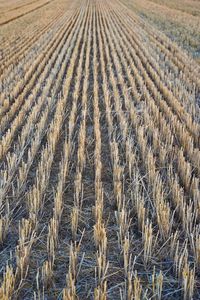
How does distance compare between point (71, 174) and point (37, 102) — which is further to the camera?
point (37, 102)

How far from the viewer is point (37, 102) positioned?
858cm

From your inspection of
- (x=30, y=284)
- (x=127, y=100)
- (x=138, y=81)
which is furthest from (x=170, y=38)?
(x=30, y=284)

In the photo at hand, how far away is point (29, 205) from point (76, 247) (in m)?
0.90

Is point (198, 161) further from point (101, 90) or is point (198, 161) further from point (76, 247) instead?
point (101, 90)

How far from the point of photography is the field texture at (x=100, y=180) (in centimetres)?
351

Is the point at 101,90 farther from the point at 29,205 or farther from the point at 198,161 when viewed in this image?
the point at 29,205

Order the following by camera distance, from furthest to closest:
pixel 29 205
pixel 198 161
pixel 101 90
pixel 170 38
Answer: pixel 170 38, pixel 101 90, pixel 198 161, pixel 29 205

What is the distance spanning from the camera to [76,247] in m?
4.00

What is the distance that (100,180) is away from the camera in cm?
525

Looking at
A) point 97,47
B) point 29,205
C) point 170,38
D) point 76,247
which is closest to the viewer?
point 76,247

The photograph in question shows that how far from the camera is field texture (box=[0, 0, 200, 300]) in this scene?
138 inches

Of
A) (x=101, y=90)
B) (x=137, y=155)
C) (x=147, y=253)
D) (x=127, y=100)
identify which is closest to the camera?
(x=147, y=253)

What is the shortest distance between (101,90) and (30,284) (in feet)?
22.6

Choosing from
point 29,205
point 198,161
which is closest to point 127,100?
point 198,161
